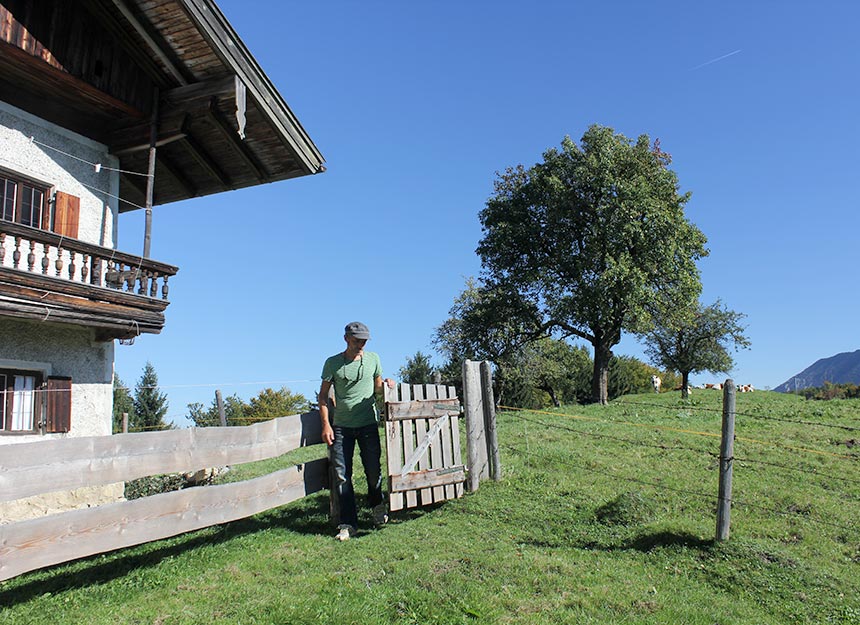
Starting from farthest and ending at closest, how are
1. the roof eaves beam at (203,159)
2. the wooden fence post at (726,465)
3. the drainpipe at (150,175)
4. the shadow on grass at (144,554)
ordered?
the roof eaves beam at (203,159), the drainpipe at (150,175), the wooden fence post at (726,465), the shadow on grass at (144,554)

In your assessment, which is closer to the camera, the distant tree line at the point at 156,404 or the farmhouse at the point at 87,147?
the farmhouse at the point at 87,147

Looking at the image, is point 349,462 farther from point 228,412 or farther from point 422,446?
point 228,412

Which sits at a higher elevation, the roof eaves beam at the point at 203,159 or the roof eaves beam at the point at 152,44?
the roof eaves beam at the point at 152,44

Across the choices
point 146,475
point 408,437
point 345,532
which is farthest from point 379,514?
point 146,475

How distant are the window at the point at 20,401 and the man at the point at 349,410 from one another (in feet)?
21.2

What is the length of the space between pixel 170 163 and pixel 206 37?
3901 mm

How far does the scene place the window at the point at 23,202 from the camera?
1153 centimetres

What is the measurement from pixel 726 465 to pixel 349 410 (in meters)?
4.54

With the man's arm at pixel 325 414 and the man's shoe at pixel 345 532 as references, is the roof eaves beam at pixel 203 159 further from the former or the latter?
the man's shoe at pixel 345 532

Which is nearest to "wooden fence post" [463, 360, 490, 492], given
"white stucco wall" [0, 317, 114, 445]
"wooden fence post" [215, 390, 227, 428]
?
"white stucco wall" [0, 317, 114, 445]

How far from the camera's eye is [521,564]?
6.91 m

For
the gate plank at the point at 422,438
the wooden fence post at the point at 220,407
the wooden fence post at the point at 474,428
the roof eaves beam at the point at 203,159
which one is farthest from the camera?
the wooden fence post at the point at 220,407

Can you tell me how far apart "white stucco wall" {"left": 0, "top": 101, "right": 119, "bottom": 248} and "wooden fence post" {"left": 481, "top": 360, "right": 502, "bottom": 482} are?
27.0 feet

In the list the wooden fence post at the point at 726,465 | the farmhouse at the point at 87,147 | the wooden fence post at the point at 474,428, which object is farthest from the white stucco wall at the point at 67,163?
the wooden fence post at the point at 726,465
